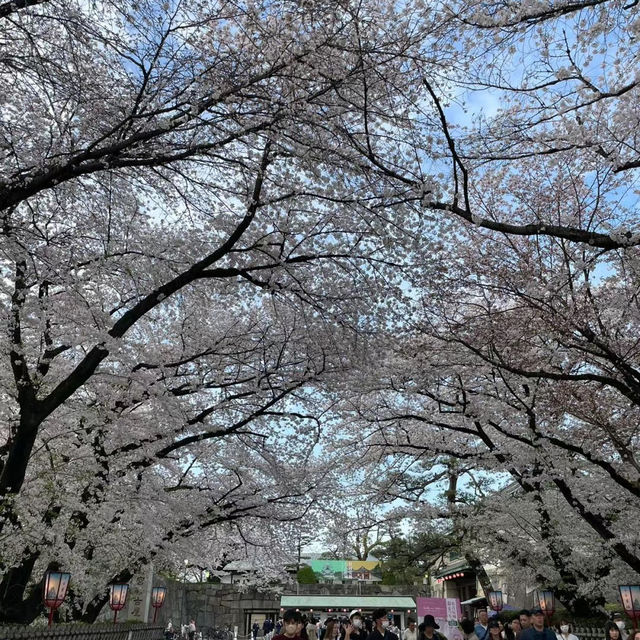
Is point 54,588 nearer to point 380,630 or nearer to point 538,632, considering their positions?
point 380,630

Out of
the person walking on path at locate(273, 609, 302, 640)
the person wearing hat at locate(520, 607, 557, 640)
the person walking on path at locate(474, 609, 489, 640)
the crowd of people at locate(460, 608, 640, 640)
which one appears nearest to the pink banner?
the crowd of people at locate(460, 608, 640, 640)

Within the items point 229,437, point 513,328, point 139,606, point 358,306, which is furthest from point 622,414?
point 139,606

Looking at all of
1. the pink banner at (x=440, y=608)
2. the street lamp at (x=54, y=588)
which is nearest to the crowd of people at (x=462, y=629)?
the street lamp at (x=54, y=588)

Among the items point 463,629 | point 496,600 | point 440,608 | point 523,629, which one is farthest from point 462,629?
point 440,608

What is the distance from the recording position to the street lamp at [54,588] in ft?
28.6

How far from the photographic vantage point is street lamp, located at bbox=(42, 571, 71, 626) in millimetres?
8727

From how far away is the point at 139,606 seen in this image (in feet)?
69.9

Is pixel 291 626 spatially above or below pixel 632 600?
below

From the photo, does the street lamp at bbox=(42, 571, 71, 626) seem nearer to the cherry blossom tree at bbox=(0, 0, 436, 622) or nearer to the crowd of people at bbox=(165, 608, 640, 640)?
the cherry blossom tree at bbox=(0, 0, 436, 622)

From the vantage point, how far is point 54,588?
347 inches

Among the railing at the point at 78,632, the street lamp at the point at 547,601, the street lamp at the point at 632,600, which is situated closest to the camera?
the railing at the point at 78,632

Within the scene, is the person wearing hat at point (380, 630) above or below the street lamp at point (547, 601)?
below

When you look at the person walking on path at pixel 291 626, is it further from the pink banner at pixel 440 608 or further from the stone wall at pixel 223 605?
the stone wall at pixel 223 605

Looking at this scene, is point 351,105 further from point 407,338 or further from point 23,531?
point 23,531
